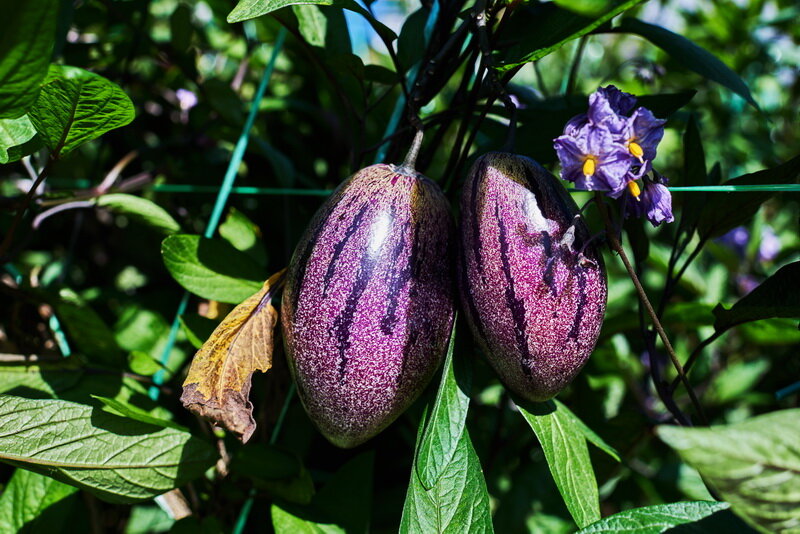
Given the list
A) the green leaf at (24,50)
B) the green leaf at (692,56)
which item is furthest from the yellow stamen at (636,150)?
the green leaf at (24,50)

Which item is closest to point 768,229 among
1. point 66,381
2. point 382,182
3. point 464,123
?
point 464,123

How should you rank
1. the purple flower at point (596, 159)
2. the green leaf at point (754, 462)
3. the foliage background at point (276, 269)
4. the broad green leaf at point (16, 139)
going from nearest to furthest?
the green leaf at point (754, 462)
the purple flower at point (596, 159)
the broad green leaf at point (16, 139)
the foliage background at point (276, 269)

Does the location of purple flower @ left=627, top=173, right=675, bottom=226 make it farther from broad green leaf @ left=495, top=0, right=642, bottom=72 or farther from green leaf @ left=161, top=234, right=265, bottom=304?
green leaf @ left=161, top=234, right=265, bottom=304

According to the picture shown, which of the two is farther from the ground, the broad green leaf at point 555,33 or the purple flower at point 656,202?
the broad green leaf at point 555,33

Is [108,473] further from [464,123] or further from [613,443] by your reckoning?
[613,443]

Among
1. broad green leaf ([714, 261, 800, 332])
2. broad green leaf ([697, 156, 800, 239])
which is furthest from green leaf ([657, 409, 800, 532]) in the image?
broad green leaf ([697, 156, 800, 239])

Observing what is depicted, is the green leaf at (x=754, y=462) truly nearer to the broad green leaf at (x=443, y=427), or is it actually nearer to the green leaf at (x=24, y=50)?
the broad green leaf at (x=443, y=427)

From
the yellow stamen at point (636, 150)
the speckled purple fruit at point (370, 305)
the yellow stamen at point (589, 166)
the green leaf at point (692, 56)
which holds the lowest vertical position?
the speckled purple fruit at point (370, 305)
